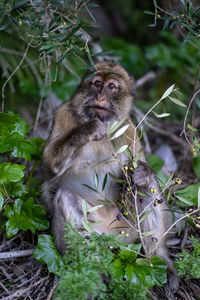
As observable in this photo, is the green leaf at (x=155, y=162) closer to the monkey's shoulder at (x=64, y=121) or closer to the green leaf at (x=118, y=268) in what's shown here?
the monkey's shoulder at (x=64, y=121)

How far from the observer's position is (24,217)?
12.7 feet

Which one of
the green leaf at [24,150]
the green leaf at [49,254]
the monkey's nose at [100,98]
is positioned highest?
the monkey's nose at [100,98]

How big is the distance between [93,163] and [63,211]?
0.70 meters

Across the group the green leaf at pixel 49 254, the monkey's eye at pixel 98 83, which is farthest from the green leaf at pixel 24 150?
the monkey's eye at pixel 98 83

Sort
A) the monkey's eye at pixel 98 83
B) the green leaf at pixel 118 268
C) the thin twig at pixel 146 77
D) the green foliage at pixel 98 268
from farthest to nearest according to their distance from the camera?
1. the thin twig at pixel 146 77
2. the monkey's eye at pixel 98 83
3. the green leaf at pixel 118 268
4. the green foliage at pixel 98 268

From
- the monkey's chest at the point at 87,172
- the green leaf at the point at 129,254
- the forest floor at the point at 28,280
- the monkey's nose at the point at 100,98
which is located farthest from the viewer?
the monkey's chest at the point at 87,172

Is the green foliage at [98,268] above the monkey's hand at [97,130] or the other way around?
the other way around

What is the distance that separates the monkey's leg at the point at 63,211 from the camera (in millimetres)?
3750

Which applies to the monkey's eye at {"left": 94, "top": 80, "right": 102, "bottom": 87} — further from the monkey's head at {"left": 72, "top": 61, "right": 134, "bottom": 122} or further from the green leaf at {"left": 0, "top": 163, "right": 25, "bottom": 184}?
the green leaf at {"left": 0, "top": 163, "right": 25, "bottom": 184}

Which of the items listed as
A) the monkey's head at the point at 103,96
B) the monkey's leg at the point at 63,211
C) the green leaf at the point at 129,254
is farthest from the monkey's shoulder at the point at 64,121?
the green leaf at the point at 129,254

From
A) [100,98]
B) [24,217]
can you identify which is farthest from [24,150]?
[100,98]

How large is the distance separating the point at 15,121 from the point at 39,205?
952mm

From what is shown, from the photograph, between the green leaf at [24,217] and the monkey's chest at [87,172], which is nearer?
the green leaf at [24,217]

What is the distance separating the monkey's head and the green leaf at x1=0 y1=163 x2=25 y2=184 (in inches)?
38.6
